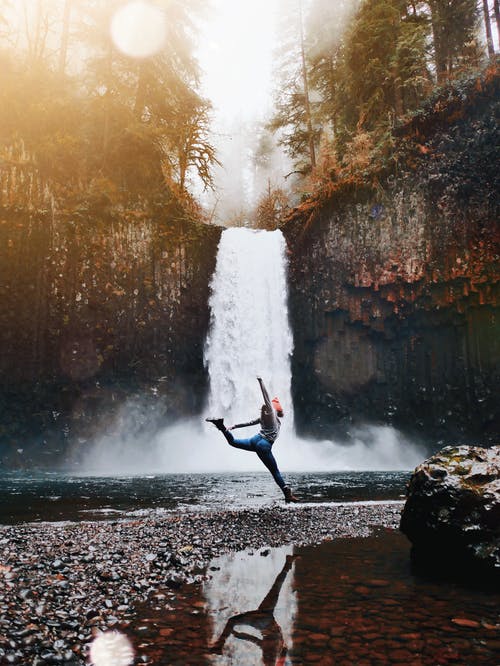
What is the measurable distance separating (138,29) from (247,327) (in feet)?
48.0

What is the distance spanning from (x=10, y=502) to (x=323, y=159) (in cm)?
1852

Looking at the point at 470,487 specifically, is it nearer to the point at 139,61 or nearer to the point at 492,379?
the point at 492,379

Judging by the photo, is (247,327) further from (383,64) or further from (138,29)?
(138,29)

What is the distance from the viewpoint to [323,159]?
2155 centimetres

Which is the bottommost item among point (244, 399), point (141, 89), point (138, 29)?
point (244, 399)

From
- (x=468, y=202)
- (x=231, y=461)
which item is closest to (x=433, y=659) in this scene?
(x=231, y=461)

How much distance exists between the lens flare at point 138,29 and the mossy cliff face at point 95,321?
A: 8324mm

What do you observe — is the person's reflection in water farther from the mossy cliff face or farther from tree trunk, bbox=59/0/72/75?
tree trunk, bbox=59/0/72/75

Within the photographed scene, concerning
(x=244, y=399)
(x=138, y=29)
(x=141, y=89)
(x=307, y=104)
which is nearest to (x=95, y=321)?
(x=244, y=399)

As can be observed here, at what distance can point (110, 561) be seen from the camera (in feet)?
15.1

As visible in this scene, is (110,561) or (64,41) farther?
(64,41)

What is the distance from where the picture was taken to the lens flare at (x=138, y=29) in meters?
21.2

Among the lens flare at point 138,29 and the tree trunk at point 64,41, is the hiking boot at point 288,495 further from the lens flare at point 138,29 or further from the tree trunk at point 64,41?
the lens flare at point 138,29

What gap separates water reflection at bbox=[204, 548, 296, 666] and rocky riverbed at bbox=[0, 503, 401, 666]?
349 millimetres
